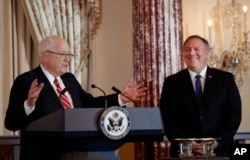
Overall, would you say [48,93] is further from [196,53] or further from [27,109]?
[196,53]

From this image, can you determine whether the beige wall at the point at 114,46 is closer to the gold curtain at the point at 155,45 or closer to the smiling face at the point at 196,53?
the gold curtain at the point at 155,45

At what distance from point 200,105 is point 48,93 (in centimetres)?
137

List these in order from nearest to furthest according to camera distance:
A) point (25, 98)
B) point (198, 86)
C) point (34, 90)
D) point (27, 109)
A: point (34, 90)
point (27, 109)
point (25, 98)
point (198, 86)

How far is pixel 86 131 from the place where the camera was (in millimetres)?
2449

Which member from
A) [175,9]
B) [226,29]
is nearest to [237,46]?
[226,29]

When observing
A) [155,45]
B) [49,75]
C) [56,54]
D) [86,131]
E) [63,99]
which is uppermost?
[155,45]

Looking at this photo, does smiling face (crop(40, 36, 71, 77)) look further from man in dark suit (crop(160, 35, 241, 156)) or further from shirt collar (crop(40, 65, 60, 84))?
→ man in dark suit (crop(160, 35, 241, 156))

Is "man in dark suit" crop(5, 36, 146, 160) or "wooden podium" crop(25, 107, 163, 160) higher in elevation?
"man in dark suit" crop(5, 36, 146, 160)

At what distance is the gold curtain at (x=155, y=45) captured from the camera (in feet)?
17.8

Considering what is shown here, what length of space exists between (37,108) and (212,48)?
359 cm

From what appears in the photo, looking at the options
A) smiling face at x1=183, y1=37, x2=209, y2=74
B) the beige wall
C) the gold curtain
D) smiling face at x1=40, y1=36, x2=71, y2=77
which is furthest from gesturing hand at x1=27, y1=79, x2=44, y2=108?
the beige wall

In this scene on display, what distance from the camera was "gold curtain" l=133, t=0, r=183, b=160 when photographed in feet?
17.8

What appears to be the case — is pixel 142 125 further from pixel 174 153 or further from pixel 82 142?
pixel 174 153

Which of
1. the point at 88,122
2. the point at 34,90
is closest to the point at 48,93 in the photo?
the point at 34,90
